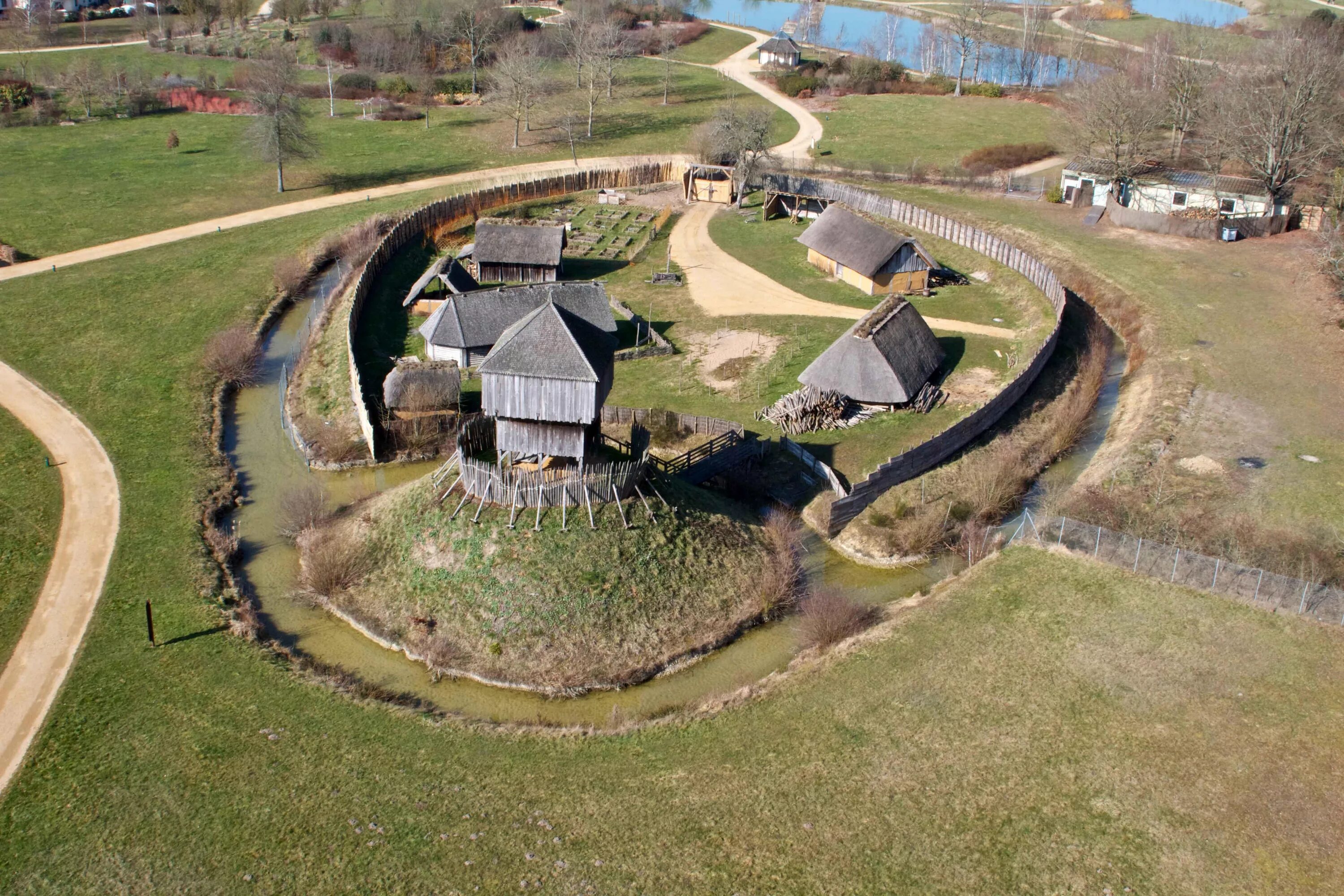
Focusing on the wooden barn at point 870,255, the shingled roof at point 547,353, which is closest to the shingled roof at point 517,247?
the wooden barn at point 870,255

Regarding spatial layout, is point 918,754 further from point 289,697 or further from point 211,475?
point 211,475

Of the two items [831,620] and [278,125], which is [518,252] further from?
[831,620]

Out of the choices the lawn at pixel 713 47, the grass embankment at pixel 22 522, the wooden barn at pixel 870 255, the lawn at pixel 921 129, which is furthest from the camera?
the lawn at pixel 713 47

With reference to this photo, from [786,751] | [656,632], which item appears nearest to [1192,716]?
[786,751]

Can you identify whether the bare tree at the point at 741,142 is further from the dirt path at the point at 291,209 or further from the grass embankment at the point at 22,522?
the grass embankment at the point at 22,522

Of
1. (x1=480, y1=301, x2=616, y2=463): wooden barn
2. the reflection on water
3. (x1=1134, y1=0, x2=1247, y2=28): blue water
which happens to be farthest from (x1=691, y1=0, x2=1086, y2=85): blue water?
(x1=480, y1=301, x2=616, y2=463): wooden barn
